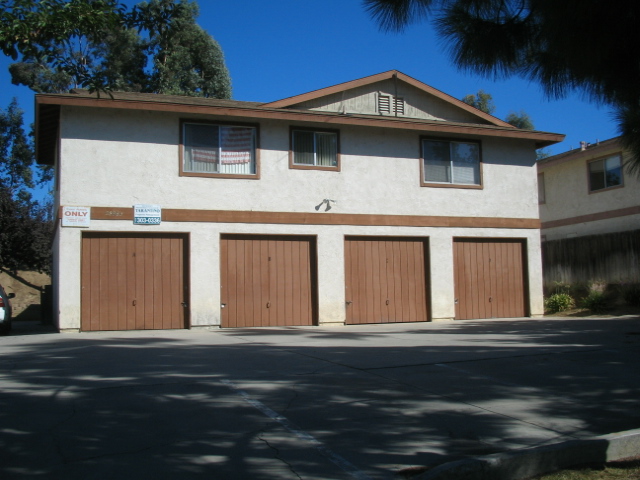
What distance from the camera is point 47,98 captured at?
45.4 ft

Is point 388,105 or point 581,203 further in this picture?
point 581,203

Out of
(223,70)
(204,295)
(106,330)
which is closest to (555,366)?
(204,295)

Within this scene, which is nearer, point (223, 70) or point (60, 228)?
point (60, 228)

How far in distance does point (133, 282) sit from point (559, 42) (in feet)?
35.9

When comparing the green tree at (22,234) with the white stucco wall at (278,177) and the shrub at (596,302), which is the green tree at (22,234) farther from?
the shrub at (596,302)

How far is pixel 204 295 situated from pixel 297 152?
4280mm

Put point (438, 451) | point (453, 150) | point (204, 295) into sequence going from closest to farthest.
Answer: point (438, 451), point (204, 295), point (453, 150)

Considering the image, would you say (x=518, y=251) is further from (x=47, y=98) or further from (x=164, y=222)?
(x=47, y=98)

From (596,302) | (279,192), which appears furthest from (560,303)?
(279,192)

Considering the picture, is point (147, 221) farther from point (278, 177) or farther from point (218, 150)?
point (278, 177)

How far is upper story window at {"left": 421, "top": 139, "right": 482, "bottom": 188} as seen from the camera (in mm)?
17406

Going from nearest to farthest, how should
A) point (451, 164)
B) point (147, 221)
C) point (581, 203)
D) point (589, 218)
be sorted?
1. point (147, 221)
2. point (451, 164)
3. point (589, 218)
4. point (581, 203)

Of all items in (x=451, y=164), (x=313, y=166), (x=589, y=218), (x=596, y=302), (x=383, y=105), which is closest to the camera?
(x=313, y=166)

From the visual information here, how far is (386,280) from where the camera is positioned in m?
16.6
